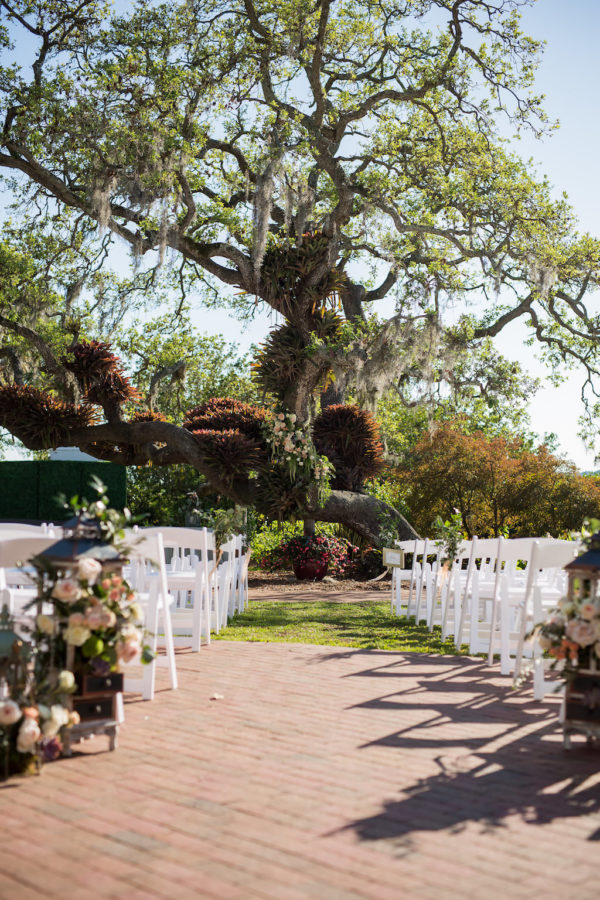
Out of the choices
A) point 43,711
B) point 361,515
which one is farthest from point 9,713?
point 361,515

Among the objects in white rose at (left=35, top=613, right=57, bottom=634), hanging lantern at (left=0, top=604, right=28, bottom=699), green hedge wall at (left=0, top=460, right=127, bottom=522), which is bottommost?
hanging lantern at (left=0, top=604, right=28, bottom=699)

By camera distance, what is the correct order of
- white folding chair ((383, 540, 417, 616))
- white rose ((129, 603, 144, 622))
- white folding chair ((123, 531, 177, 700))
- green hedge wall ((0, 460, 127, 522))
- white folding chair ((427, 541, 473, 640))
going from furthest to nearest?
green hedge wall ((0, 460, 127, 522)) → white folding chair ((383, 540, 417, 616)) → white folding chair ((427, 541, 473, 640)) → white folding chair ((123, 531, 177, 700)) → white rose ((129, 603, 144, 622))

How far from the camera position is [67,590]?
393 cm

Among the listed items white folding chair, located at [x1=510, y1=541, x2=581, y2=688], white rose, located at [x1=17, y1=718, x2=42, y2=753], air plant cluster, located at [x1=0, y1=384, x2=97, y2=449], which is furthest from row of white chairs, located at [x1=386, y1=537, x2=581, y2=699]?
air plant cluster, located at [x1=0, y1=384, x2=97, y2=449]

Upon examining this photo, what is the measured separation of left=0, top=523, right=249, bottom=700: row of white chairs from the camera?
14.7 ft

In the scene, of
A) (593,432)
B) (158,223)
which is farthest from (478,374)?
(158,223)

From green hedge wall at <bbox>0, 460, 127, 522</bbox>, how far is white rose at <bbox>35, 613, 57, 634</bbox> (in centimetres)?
1493

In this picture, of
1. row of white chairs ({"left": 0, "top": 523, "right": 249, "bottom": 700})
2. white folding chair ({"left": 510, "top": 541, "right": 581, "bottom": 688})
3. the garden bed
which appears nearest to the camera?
row of white chairs ({"left": 0, "top": 523, "right": 249, "bottom": 700})

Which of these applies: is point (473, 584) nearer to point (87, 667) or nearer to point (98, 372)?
point (87, 667)

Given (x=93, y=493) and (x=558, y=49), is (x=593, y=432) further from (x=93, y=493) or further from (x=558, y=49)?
(x=93, y=493)

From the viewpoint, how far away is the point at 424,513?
1744 centimetres

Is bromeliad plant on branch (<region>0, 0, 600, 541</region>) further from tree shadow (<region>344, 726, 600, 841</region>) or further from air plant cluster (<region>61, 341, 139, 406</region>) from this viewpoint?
tree shadow (<region>344, 726, 600, 841</region>)

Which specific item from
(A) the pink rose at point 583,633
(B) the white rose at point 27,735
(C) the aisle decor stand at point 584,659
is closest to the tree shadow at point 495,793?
(C) the aisle decor stand at point 584,659

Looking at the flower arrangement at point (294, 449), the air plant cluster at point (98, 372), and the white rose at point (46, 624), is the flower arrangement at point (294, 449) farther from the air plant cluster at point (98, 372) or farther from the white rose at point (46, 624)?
the white rose at point (46, 624)
